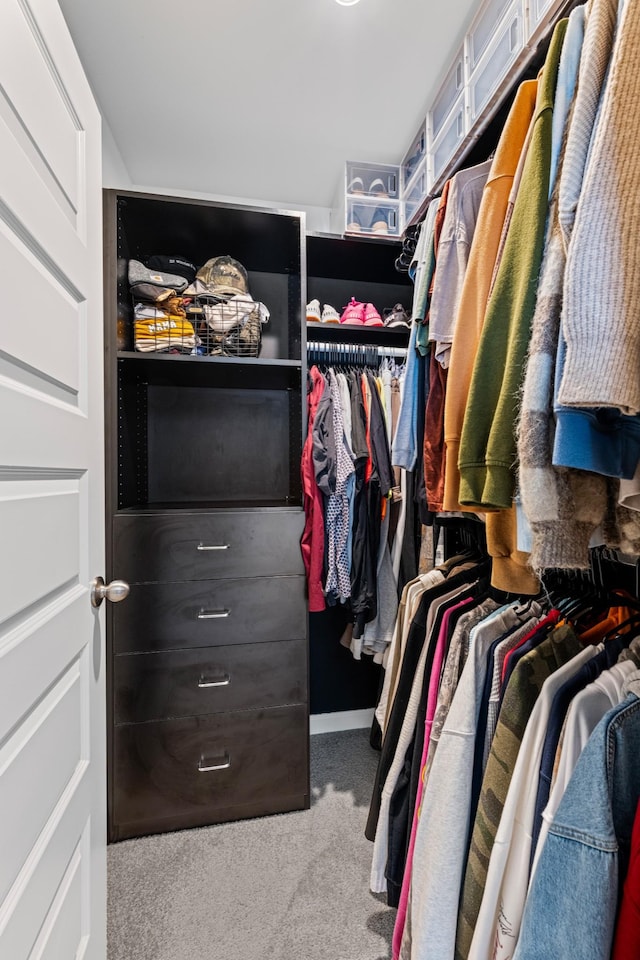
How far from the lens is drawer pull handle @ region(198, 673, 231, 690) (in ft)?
4.97

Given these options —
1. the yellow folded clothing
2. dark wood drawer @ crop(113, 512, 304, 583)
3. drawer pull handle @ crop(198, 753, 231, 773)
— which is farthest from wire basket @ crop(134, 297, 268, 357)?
drawer pull handle @ crop(198, 753, 231, 773)

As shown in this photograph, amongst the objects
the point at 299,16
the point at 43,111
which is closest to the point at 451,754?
the point at 43,111

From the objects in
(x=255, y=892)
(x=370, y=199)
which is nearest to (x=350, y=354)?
(x=370, y=199)

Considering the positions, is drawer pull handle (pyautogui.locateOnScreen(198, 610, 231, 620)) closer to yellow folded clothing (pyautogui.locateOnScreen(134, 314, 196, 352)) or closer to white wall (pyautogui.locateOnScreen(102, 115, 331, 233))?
yellow folded clothing (pyautogui.locateOnScreen(134, 314, 196, 352))

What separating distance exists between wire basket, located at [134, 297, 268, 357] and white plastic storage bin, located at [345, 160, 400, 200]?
26.8 inches

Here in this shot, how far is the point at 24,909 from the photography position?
1.87 ft

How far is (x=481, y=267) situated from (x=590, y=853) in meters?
0.87

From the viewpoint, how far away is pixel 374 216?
180 cm

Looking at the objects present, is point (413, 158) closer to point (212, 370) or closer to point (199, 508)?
point (212, 370)

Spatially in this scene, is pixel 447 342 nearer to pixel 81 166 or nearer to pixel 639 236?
→ pixel 639 236

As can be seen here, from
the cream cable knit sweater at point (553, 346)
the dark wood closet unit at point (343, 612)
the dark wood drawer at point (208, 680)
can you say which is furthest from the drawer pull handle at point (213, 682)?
the cream cable knit sweater at point (553, 346)

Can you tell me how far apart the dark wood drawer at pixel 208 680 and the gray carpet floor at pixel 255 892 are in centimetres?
40

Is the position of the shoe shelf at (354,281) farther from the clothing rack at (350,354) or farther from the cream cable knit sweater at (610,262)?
the cream cable knit sweater at (610,262)

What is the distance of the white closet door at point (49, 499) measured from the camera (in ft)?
1.86
